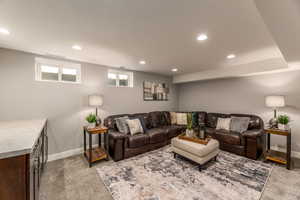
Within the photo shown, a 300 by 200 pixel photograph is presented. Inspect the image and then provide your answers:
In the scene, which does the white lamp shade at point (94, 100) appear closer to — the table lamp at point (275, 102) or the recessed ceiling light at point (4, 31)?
the recessed ceiling light at point (4, 31)

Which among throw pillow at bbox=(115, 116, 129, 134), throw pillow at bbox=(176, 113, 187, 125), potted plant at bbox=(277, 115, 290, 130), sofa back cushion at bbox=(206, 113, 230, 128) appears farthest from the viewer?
throw pillow at bbox=(176, 113, 187, 125)

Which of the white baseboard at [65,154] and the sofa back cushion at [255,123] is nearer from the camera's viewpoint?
the white baseboard at [65,154]

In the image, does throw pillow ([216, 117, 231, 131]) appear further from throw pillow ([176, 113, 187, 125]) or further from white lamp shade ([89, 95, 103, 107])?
white lamp shade ([89, 95, 103, 107])

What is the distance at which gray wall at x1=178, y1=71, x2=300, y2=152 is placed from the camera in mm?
3020

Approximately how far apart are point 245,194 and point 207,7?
2481 mm

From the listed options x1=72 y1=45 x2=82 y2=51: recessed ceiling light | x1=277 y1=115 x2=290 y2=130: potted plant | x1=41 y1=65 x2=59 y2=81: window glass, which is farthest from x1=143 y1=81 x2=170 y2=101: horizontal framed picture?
x1=277 y1=115 x2=290 y2=130: potted plant

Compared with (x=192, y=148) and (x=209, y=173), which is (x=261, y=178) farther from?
(x=192, y=148)

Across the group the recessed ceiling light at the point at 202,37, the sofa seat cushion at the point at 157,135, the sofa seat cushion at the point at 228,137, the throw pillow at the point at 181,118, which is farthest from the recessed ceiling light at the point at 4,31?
the sofa seat cushion at the point at 228,137

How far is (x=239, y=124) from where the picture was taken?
11.1 ft

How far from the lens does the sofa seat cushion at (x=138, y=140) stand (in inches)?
115

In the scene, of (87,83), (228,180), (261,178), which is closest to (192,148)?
(228,180)

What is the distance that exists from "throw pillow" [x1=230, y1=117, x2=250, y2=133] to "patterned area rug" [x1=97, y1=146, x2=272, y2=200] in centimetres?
76

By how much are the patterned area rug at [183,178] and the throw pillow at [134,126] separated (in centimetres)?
62

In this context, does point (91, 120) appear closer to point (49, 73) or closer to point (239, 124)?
point (49, 73)
